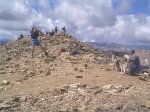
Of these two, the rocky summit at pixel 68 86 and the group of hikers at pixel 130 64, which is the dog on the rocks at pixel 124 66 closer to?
the group of hikers at pixel 130 64

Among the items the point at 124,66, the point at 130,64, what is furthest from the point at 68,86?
the point at 130,64

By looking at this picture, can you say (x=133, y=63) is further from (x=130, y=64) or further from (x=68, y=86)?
(x=68, y=86)

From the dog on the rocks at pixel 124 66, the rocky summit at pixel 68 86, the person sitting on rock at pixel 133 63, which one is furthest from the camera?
the person sitting on rock at pixel 133 63

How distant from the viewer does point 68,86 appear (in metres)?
22.1

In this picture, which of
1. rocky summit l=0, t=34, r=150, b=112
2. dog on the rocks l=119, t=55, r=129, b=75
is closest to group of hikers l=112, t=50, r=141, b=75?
dog on the rocks l=119, t=55, r=129, b=75

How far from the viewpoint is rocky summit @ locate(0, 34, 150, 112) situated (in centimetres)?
1902

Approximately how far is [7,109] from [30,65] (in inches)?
457

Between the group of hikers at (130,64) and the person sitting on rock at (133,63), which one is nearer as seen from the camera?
the group of hikers at (130,64)

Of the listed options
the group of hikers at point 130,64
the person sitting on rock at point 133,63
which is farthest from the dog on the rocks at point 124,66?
the person sitting on rock at point 133,63

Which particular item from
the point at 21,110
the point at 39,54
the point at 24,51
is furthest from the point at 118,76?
the point at 24,51

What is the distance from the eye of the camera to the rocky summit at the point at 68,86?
749 inches

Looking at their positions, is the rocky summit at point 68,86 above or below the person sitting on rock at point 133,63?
below

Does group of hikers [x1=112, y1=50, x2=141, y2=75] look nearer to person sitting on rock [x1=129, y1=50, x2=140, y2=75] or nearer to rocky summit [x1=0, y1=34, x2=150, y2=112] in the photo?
person sitting on rock [x1=129, y1=50, x2=140, y2=75]

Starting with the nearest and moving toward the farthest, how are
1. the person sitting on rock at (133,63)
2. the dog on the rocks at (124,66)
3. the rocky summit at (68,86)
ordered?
the rocky summit at (68,86), the dog on the rocks at (124,66), the person sitting on rock at (133,63)
